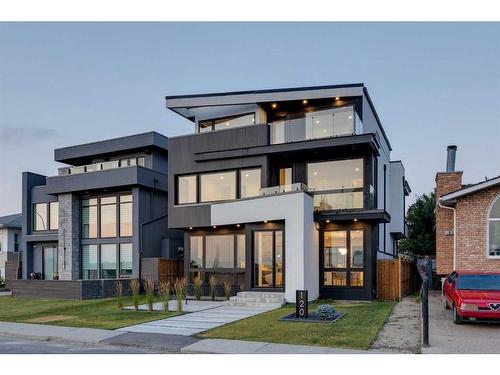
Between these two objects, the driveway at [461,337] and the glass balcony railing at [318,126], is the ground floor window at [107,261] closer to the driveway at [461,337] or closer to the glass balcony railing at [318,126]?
the glass balcony railing at [318,126]

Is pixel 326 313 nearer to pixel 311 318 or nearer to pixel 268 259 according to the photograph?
pixel 311 318

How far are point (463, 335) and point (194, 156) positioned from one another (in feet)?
47.8

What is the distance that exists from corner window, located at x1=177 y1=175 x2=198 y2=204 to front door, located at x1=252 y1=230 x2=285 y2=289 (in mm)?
4481

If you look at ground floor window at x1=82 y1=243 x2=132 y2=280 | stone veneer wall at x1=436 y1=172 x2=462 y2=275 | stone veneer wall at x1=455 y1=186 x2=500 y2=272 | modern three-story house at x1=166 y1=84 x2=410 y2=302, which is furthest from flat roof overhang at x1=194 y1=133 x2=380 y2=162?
ground floor window at x1=82 y1=243 x2=132 y2=280

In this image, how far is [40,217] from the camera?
29812 millimetres

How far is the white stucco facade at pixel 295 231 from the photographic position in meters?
17.9

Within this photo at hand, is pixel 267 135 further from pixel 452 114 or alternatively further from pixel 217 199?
pixel 452 114

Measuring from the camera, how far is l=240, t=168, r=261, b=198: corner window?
20875mm

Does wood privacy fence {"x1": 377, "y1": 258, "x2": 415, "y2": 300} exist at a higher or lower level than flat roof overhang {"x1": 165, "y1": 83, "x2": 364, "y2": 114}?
lower

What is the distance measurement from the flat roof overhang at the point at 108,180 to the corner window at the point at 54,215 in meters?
1.64

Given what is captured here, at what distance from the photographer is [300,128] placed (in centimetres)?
2020

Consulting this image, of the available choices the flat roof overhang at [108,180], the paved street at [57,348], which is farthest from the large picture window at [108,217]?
the paved street at [57,348]

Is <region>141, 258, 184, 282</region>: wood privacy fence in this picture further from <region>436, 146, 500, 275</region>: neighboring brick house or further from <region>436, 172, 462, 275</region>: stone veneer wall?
<region>436, 146, 500, 275</region>: neighboring brick house

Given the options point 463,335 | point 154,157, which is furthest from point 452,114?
point 463,335
